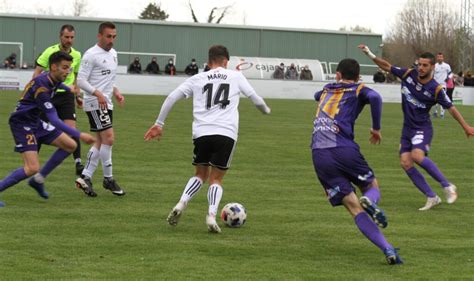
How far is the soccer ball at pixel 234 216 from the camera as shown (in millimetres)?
10219

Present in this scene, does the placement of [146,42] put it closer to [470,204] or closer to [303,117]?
[303,117]

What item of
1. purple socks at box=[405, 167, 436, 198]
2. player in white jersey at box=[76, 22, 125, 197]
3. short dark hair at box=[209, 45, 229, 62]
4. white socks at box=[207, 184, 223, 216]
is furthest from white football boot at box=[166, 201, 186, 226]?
purple socks at box=[405, 167, 436, 198]

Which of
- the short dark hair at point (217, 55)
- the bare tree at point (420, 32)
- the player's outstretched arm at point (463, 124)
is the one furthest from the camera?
the bare tree at point (420, 32)

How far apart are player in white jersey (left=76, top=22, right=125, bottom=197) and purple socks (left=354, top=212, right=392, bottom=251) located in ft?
15.5

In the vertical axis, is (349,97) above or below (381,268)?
above

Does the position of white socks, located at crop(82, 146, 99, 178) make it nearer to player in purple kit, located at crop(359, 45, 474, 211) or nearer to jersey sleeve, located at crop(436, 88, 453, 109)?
player in purple kit, located at crop(359, 45, 474, 211)

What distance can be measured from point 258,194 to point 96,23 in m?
53.0

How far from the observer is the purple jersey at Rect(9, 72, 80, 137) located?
402 inches

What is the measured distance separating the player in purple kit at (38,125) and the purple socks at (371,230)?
313cm

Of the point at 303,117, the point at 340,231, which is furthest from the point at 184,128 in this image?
the point at 340,231

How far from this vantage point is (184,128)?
79.8ft

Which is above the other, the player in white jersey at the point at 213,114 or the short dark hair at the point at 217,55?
the short dark hair at the point at 217,55

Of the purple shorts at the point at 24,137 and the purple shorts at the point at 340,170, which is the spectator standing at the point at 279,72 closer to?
the purple shorts at the point at 24,137

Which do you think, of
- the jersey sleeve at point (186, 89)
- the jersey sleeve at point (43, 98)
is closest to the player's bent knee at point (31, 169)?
the jersey sleeve at point (43, 98)
